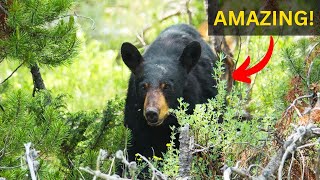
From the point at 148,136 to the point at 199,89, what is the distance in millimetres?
585

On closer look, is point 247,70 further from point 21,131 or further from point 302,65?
point 21,131

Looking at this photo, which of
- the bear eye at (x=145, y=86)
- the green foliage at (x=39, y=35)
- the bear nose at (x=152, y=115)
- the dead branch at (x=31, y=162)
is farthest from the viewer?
the bear eye at (x=145, y=86)

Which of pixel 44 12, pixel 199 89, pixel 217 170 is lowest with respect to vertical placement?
pixel 217 170

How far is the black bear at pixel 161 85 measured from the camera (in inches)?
269

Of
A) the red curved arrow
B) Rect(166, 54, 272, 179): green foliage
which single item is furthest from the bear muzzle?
the red curved arrow

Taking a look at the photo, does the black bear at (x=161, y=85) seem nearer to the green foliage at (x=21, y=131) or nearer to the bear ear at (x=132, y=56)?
the bear ear at (x=132, y=56)

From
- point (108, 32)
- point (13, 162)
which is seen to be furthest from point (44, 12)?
point (108, 32)

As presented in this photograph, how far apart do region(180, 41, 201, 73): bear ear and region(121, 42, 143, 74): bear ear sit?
35 centimetres

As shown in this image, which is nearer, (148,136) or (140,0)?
(148,136)

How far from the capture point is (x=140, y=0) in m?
14.0

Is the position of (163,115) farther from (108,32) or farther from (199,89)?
(108,32)

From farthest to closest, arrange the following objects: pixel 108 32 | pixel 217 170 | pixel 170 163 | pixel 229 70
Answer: pixel 108 32, pixel 229 70, pixel 217 170, pixel 170 163

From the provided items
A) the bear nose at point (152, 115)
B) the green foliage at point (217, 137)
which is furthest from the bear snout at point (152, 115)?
the green foliage at point (217, 137)

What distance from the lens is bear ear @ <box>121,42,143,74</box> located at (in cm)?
709
